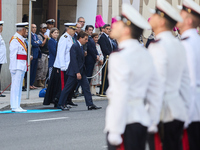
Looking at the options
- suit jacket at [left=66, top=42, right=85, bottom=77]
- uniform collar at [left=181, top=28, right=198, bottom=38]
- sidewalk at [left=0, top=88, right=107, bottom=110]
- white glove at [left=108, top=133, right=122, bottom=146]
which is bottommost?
sidewalk at [left=0, top=88, right=107, bottom=110]

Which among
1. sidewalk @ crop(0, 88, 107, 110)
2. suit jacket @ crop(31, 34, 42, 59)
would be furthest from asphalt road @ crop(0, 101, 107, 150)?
suit jacket @ crop(31, 34, 42, 59)

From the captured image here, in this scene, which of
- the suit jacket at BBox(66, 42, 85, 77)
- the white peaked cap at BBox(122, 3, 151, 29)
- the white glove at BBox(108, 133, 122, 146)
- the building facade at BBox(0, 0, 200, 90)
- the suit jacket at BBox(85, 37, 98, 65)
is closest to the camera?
the white glove at BBox(108, 133, 122, 146)

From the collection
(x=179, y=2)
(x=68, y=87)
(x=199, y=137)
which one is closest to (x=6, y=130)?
(x=68, y=87)

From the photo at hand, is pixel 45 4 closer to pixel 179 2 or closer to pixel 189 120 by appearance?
pixel 179 2

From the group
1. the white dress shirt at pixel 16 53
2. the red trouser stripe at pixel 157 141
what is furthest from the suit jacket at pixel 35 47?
the red trouser stripe at pixel 157 141

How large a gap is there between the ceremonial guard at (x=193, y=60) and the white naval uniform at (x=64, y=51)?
758cm

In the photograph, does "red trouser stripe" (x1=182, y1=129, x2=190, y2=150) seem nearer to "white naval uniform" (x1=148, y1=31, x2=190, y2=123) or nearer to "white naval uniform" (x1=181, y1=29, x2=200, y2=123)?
"white naval uniform" (x1=181, y1=29, x2=200, y2=123)

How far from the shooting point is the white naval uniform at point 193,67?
16.2ft

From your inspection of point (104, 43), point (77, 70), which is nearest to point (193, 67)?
point (77, 70)

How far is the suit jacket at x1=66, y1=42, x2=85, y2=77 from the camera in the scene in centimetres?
1200

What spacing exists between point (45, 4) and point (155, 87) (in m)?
17.1

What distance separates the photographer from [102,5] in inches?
861

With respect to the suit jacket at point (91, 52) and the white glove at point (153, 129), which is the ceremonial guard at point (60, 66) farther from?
the white glove at point (153, 129)

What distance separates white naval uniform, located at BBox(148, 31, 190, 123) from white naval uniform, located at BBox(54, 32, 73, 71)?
8071 millimetres
